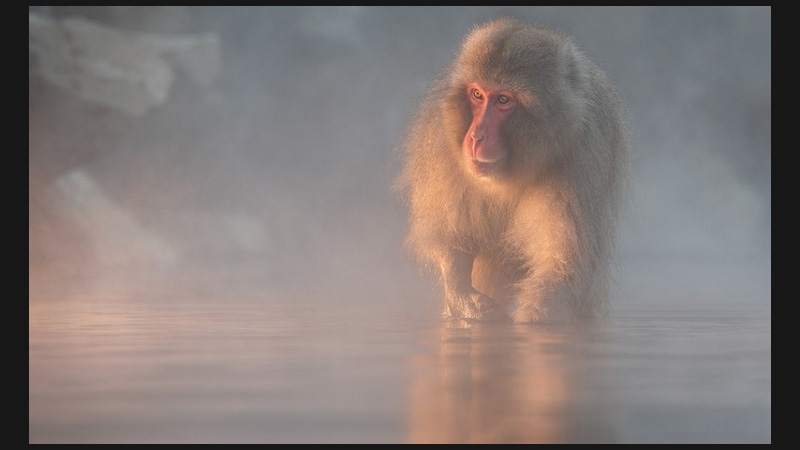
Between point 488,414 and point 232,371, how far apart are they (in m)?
1.10

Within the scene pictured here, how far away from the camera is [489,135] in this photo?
458 cm

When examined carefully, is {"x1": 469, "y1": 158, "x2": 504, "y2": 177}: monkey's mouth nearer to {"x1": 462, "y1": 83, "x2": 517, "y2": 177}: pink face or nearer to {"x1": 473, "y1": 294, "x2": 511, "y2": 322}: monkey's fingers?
{"x1": 462, "y1": 83, "x2": 517, "y2": 177}: pink face

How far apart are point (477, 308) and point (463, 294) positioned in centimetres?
13

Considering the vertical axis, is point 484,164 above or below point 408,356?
above

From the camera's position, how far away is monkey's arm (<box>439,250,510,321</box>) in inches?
193

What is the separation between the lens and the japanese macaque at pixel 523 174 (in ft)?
15.0

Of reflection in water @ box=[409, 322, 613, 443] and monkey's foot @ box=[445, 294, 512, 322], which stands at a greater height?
monkey's foot @ box=[445, 294, 512, 322]

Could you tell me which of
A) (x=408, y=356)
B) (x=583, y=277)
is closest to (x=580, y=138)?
(x=583, y=277)

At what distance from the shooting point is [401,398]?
8.61 ft

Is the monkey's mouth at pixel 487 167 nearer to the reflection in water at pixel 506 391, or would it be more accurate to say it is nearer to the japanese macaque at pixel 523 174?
the japanese macaque at pixel 523 174

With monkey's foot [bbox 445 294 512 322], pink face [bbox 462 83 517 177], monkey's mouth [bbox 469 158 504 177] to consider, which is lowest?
monkey's foot [bbox 445 294 512 322]

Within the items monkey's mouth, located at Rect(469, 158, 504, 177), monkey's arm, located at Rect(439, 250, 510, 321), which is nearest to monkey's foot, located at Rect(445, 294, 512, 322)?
monkey's arm, located at Rect(439, 250, 510, 321)

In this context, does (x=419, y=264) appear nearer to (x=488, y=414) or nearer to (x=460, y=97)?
(x=460, y=97)

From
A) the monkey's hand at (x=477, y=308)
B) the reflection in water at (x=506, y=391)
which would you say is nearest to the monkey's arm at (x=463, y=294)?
the monkey's hand at (x=477, y=308)
